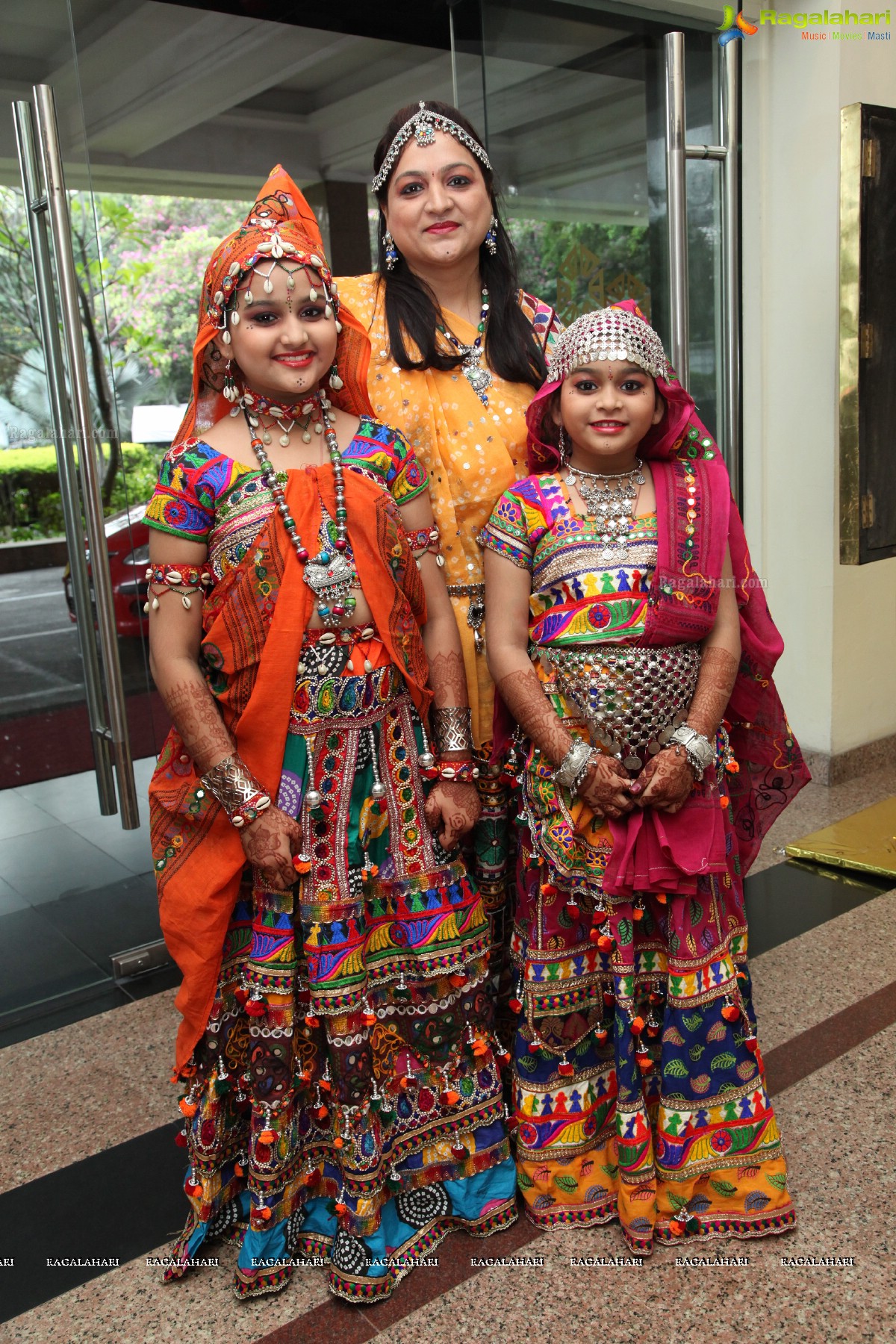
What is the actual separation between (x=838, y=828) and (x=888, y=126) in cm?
211

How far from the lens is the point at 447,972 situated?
5.88 feet

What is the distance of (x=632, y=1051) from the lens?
1782 mm

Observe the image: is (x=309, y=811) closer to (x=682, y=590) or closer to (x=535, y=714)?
(x=535, y=714)

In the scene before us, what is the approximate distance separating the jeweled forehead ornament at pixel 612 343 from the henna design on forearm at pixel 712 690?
46 cm

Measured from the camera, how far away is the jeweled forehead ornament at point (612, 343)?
167 centimetres

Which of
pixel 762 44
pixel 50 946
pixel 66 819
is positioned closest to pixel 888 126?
pixel 762 44

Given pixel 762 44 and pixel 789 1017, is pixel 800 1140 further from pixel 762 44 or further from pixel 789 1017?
pixel 762 44

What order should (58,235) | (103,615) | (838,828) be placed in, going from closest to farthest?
(58,235) < (103,615) < (838,828)

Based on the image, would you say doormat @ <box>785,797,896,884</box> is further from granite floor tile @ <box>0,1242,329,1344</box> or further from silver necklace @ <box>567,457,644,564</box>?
granite floor tile @ <box>0,1242,329,1344</box>

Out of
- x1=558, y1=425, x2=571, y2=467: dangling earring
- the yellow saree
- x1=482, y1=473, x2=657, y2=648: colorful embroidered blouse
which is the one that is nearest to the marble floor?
the yellow saree

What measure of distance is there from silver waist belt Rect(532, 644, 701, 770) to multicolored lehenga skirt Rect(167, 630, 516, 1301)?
28cm

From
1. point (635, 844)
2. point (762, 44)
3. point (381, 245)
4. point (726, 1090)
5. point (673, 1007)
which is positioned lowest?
point (726, 1090)

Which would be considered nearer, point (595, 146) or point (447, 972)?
point (447, 972)

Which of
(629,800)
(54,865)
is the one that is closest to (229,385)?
(629,800)
